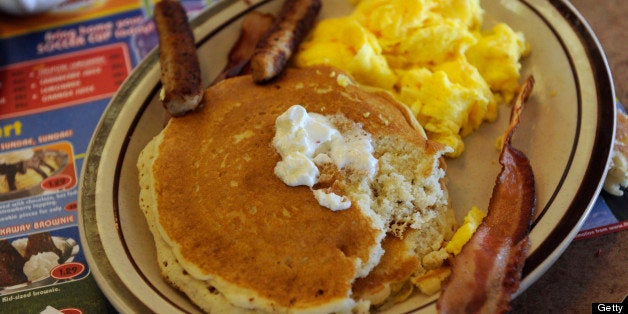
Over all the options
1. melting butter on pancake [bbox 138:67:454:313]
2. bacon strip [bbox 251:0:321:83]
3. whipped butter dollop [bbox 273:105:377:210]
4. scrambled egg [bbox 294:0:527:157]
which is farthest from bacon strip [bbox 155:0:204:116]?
scrambled egg [bbox 294:0:527:157]

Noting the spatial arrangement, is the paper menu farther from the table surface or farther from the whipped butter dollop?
the whipped butter dollop

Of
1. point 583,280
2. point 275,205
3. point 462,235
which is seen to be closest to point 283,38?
point 275,205

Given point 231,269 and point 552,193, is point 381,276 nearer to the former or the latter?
point 231,269

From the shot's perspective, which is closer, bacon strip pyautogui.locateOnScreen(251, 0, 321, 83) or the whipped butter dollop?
the whipped butter dollop

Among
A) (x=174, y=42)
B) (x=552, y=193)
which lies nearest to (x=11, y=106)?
(x=174, y=42)

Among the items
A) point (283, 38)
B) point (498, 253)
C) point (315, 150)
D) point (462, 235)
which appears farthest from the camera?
point (283, 38)

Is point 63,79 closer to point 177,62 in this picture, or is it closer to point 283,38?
point 177,62
